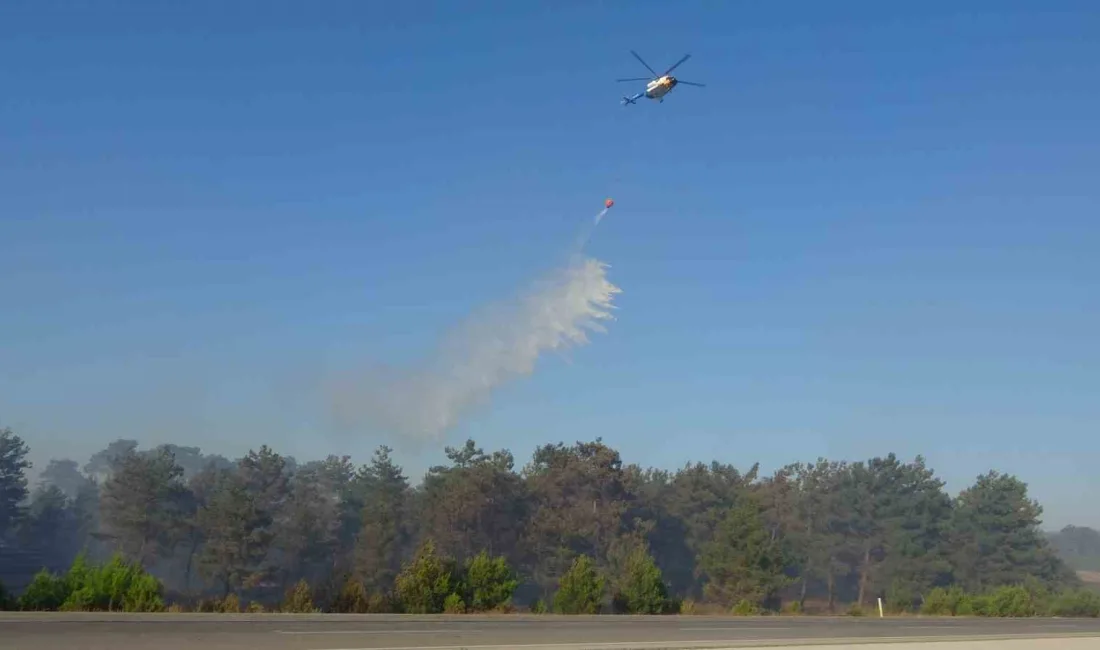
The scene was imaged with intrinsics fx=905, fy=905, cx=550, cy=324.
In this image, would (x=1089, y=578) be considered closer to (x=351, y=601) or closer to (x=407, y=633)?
(x=351, y=601)

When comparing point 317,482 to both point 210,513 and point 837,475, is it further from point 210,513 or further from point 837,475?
point 837,475

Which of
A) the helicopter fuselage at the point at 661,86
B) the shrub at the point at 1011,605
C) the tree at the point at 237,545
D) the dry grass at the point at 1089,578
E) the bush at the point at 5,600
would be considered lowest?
the dry grass at the point at 1089,578

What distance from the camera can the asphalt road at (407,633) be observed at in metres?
18.0

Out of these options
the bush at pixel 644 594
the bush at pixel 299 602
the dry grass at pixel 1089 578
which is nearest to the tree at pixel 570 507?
the bush at pixel 644 594

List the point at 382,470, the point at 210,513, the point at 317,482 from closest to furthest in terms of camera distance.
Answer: the point at 210,513 → the point at 382,470 → the point at 317,482

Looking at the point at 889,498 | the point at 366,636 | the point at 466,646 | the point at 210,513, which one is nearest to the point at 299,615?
the point at 366,636

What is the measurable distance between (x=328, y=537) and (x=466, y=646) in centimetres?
7126

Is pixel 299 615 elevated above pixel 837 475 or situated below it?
below

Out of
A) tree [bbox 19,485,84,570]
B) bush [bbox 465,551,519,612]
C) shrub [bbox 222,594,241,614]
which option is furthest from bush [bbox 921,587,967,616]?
tree [bbox 19,485,84,570]

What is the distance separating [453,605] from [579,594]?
771cm

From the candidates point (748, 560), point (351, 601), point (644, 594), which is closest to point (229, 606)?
point (351, 601)

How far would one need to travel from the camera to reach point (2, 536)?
9662 centimetres

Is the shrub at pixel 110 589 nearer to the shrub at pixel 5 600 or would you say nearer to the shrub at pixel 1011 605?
the shrub at pixel 5 600

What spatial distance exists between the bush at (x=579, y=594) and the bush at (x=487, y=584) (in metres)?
3.51
